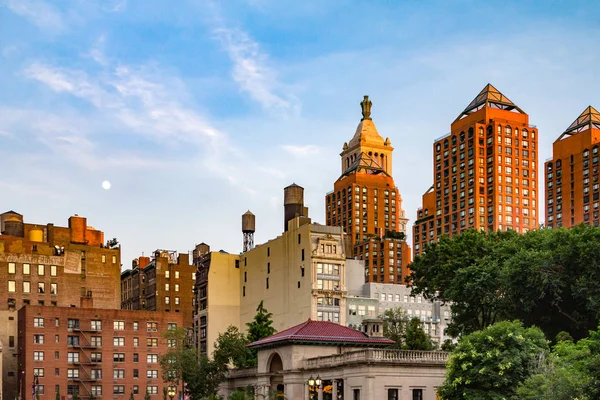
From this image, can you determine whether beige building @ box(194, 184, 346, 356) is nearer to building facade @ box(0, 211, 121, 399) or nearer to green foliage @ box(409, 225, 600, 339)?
building facade @ box(0, 211, 121, 399)

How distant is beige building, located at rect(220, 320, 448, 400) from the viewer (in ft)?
260

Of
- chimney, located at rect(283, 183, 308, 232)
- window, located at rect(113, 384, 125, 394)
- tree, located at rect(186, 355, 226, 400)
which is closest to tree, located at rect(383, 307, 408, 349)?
chimney, located at rect(283, 183, 308, 232)

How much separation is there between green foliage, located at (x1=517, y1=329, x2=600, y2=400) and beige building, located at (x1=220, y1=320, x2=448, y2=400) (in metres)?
16.6

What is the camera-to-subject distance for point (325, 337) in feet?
297

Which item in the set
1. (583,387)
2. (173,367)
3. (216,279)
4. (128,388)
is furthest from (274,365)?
(216,279)

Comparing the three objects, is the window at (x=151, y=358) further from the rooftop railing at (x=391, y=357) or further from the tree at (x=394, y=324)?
the rooftop railing at (x=391, y=357)

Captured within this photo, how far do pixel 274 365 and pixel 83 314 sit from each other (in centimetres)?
6301

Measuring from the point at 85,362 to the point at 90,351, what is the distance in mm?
2209

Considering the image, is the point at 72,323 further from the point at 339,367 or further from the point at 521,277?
the point at 521,277

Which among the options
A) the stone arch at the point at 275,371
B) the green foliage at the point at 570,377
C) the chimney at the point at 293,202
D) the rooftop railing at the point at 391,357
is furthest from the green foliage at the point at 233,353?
the chimney at the point at 293,202

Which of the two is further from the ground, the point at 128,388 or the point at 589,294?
the point at 589,294

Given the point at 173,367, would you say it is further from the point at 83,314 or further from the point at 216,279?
the point at 216,279

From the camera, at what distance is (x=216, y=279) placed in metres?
184

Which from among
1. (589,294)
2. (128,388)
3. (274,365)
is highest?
(589,294)
